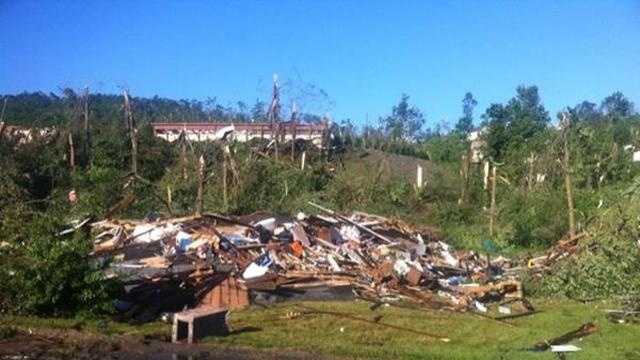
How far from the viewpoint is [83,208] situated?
19812 millimetres

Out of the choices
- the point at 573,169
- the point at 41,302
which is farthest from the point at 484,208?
the point at 41,302

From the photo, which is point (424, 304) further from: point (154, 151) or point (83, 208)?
point (154, 151)

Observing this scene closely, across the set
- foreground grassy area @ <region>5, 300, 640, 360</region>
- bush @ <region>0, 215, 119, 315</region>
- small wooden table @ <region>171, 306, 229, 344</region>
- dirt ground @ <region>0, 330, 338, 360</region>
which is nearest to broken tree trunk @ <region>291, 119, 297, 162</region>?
foreground grassy area @ <region>5, 300, 640, 360</region>

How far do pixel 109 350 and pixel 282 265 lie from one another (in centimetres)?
597

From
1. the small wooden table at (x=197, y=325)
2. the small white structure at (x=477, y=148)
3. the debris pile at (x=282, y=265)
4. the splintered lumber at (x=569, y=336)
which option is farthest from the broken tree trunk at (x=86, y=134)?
the splintered lumber at (x=569, y=336)

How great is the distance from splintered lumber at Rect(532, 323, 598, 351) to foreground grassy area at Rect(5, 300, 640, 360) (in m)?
0.13

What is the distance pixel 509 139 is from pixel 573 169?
806cm

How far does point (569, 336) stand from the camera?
1112cm

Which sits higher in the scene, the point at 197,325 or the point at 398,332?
the point at 197,325

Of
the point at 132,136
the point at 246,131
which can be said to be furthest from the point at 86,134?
the point at 246,131

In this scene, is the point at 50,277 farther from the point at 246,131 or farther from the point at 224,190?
the point at 246,131

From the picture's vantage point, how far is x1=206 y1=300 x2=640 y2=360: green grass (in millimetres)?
9938

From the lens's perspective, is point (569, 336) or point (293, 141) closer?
point (569, 336)

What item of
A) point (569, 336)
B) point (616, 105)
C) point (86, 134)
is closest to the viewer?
point (569, 336)
